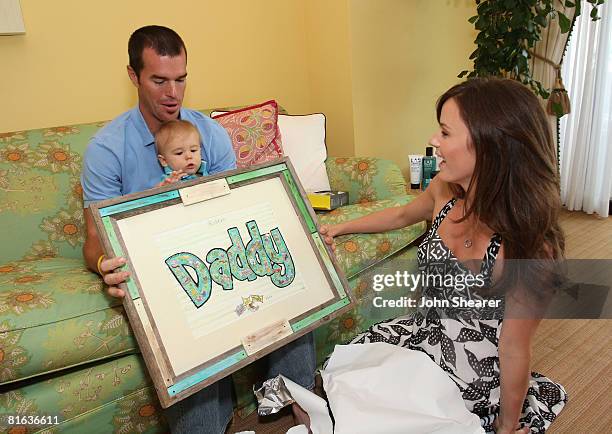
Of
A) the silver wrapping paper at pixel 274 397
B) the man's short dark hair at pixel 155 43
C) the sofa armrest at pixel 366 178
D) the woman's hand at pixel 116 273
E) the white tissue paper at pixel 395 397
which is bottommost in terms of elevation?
the silver wrapping paper at pixel 274 397

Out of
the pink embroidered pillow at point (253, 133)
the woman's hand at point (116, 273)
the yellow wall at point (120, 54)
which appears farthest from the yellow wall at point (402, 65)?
the woman's hand at point (116, 273)

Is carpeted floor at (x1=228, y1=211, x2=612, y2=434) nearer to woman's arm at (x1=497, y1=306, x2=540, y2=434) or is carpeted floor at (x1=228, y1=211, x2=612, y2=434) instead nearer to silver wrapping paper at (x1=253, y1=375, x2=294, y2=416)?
silver wrapping paper at (x1=253, y1=375, x2=294, y2=416)

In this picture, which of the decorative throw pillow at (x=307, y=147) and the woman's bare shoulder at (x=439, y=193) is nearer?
the woman's bare shoulder at (x=439, y=193)

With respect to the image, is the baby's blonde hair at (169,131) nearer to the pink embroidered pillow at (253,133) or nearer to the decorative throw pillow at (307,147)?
the pink embroidered pillow at (253,133)

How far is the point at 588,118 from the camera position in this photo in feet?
9.23

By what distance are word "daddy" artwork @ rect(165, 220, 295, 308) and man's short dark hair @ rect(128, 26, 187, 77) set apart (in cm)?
56

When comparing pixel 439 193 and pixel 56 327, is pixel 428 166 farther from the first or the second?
pixel 56 327

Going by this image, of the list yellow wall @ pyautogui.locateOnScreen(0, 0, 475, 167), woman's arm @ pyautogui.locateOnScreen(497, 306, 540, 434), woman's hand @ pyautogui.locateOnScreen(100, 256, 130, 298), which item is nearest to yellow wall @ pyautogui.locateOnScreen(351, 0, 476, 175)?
yellow wall @ pyautogui.locateOnScreen(0, 0, 475, 167)

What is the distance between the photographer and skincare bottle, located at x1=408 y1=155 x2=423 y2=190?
2.43 meters

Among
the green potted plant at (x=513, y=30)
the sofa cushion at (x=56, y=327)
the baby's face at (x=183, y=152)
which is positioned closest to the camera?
the sofa cushion at (x=56, y=327)

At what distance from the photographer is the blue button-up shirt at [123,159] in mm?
1342

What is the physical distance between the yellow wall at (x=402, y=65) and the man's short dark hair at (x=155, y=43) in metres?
1.15

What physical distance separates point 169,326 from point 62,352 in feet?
1.09

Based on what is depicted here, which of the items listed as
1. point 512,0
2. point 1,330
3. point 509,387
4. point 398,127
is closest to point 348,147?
point 398,127
